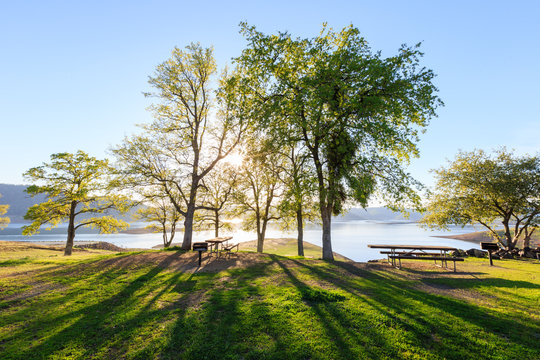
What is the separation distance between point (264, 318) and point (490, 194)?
104ft

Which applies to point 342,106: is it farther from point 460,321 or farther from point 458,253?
point 458,253

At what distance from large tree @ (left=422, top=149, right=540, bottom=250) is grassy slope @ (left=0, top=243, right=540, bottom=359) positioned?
19599 millimetres

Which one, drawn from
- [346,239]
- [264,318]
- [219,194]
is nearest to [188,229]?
[219,194]

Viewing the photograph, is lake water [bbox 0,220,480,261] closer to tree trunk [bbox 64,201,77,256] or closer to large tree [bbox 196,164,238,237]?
large tree [bbox 196,164,238,237]

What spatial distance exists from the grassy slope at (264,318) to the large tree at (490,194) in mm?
19599

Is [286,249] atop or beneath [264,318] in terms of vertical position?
beneath

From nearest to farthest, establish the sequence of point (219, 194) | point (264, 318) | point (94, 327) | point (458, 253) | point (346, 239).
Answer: point (94, 327), point (264, 318), point (458, 253), point (219, 194), point (346, 239)

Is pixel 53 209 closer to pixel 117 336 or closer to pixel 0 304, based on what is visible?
pixel 0 304

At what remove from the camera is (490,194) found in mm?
26016

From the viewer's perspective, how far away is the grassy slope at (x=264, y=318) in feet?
16.0

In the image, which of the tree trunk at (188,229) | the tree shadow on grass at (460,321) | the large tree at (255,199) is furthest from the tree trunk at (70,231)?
the tree shadow on grass at (460,321)

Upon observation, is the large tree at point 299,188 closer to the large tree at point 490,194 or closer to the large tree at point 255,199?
the large tree at point 255,199

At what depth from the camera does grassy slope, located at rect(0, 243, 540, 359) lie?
16.0ft

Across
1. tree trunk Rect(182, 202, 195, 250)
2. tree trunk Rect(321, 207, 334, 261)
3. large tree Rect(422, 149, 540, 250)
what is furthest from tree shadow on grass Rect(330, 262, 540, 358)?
large tree Rect(422, 149, 540, 250)
